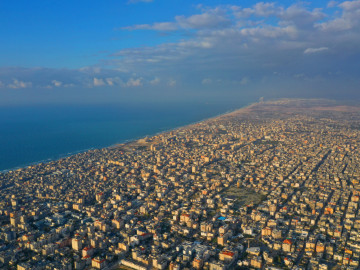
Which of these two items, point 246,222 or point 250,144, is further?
point 250,144

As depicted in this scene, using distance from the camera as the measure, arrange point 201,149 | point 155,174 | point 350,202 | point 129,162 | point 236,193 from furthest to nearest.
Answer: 1. point 201,149
2. point 129,162
3. point 155,174
4. point 236,193
5. point 350,202

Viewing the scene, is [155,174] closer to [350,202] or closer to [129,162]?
[129,162]

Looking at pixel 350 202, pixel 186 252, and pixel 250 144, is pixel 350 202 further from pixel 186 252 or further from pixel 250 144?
pixel 250 144

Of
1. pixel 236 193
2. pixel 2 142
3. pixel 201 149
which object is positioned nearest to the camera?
pixel 236 193

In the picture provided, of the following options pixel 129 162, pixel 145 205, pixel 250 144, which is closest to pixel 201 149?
pixel 250 144

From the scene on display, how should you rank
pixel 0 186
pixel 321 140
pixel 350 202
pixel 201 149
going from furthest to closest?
pixel 321 140 < pixel 201 149 < pixel 0 186 < pixel 350 202

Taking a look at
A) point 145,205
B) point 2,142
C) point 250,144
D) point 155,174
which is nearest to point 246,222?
point 145,205

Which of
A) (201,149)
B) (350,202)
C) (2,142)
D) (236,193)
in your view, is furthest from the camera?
(2,142)

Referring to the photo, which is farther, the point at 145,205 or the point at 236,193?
the point at 236,193
